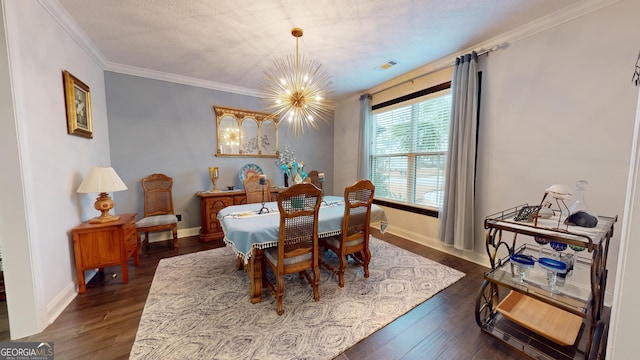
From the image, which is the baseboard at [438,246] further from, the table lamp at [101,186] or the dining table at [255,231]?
the table lamp at [101,186]

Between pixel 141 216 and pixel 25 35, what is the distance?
2.55m

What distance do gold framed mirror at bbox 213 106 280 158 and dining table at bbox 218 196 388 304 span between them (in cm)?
197

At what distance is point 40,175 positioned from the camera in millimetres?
1733

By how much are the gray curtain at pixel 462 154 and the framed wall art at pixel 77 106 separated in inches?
171

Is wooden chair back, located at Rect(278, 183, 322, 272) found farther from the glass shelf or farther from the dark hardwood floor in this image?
the glass shelf

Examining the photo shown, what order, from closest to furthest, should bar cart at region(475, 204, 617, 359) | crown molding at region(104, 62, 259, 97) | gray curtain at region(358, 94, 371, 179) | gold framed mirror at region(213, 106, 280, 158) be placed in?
bar cart at region(475, 204, 617, 359), crown molding at region(104, 62, 259, 97), gold framed mirror at region(213, 106, 280, 158), gray curtain at region(358, 94, 371, 179)

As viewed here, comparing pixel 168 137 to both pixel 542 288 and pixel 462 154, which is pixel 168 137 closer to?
pixel 462 154

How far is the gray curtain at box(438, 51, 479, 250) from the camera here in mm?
2711

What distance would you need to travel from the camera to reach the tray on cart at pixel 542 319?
5.02 feet

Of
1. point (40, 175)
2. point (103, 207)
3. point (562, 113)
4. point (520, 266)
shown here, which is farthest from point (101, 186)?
point (562, 113)

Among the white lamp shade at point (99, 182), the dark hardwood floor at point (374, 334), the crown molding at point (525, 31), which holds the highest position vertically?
the crown molding at point (525, 31)

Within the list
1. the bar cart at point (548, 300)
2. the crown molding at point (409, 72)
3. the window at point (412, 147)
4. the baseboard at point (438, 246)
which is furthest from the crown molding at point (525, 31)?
the baseboard at point (438, 246)

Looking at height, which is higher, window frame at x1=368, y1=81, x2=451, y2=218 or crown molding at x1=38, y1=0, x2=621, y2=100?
crown molding at x1=38, y1=0, x2=621, y2=100

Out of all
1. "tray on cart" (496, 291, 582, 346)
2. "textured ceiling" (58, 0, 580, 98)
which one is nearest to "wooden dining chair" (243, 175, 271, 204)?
"textured ceiling" (58, 0, 580, 98)
